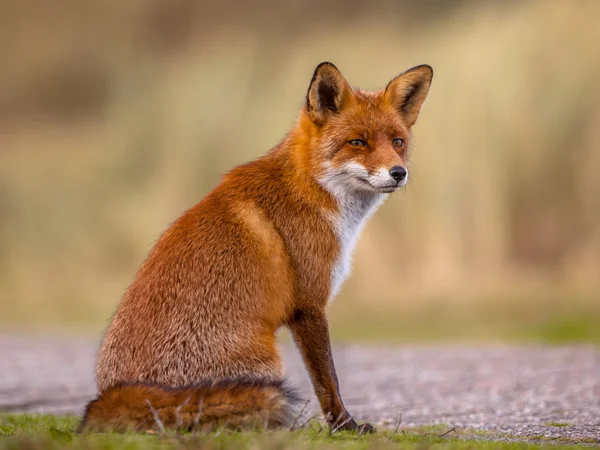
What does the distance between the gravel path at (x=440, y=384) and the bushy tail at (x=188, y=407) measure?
69 cm

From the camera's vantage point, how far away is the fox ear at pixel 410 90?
830 centimetres

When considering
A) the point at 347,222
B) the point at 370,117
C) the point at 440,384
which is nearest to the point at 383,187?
the point at 347,222

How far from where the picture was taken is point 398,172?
294 inches

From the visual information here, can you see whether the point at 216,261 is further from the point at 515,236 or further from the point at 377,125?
the point at 515,236

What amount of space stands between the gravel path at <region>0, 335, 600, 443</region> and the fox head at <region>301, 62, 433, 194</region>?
78.9 inches

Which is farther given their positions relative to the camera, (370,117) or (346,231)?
(370,117)

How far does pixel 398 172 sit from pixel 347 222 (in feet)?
2.43

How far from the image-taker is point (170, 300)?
6965mm

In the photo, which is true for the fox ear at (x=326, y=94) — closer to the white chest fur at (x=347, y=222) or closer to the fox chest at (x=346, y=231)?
the white chest fur at (x=347, y=222)

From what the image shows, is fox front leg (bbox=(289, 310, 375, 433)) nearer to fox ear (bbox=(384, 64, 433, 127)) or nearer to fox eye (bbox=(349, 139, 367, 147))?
fox eye (bbox=(349, 139, 367, 147))

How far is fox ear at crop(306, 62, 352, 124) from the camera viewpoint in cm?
791

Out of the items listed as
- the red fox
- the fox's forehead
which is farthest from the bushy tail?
the fox's forehead

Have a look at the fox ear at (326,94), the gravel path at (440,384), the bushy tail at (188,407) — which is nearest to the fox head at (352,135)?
the fox ear at (326,94)

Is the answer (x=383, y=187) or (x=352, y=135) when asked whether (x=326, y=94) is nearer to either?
(x=352, y=135)
